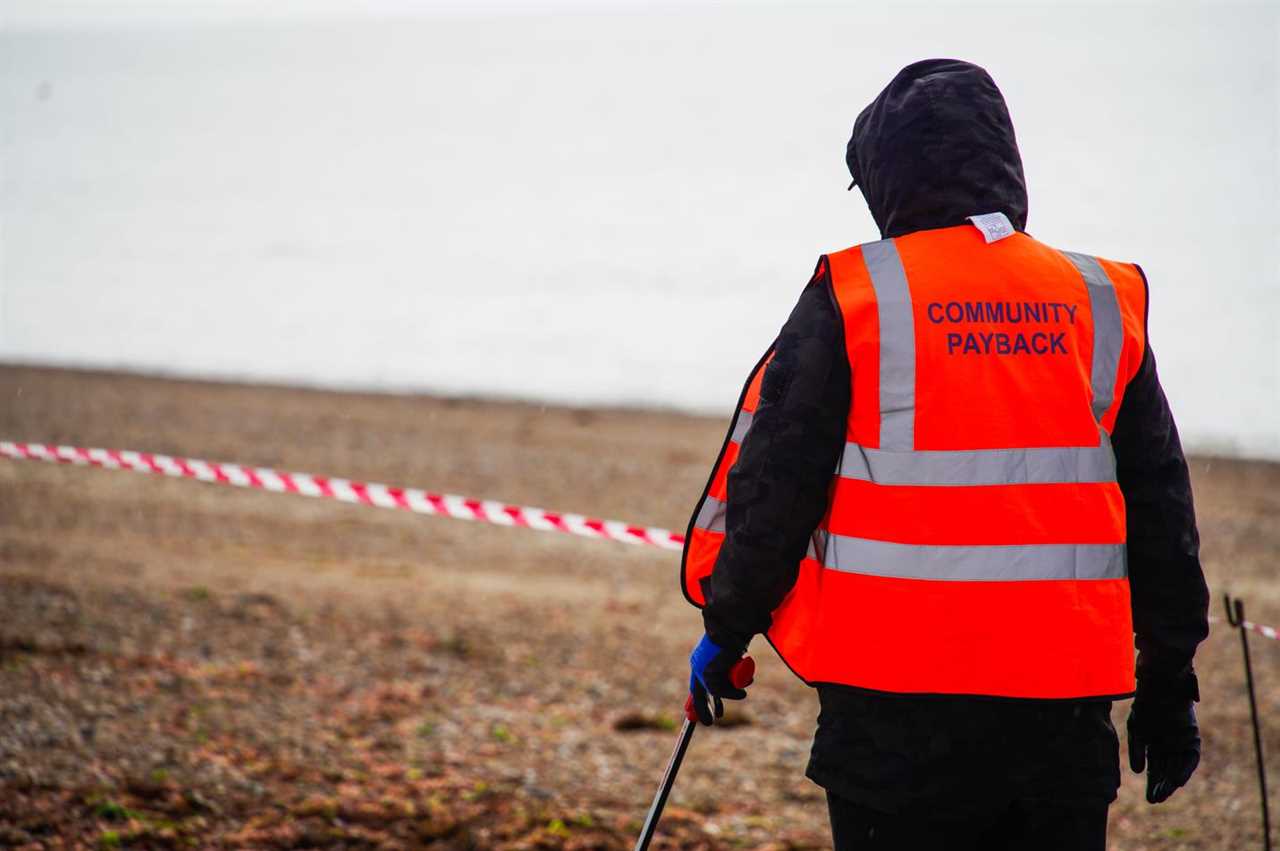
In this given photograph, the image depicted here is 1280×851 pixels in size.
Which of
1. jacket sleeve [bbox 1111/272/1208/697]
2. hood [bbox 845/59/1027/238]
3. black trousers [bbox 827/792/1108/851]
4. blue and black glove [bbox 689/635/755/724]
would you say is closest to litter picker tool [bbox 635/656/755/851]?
blue and black glove [bbox 689/635/755/724]

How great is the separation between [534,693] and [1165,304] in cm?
2643

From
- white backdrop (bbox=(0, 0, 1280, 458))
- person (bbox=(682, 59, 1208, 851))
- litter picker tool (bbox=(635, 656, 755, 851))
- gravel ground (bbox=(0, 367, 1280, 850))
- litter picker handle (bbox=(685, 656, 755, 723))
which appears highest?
white backdrop (bbox=(0, 0, 1280, 458))

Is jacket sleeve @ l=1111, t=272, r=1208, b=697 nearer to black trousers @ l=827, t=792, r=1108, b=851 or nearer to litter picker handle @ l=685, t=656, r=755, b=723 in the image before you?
black trousers @ l=827, t=792, r=1108, b=851

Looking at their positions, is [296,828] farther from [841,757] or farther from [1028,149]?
[1028,149]

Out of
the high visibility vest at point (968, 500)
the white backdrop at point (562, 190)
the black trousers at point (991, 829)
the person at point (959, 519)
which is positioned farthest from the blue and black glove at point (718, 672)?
the white backdrop at point (562, 190)

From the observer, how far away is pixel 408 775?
485cm

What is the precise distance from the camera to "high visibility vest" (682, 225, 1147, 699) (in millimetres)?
2189

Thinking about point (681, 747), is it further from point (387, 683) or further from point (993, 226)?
point (387, 683)

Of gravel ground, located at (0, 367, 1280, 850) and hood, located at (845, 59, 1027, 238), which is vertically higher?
hood, located at (845, 59, 1027, 238)

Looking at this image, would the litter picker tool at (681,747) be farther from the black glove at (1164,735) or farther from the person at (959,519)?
the black glove at (1164,735)

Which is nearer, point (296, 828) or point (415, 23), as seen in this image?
point (296, 828)

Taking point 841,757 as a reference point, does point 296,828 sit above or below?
below

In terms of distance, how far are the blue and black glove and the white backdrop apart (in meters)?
15.5

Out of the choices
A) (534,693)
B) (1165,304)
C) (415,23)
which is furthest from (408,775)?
(415,23)
